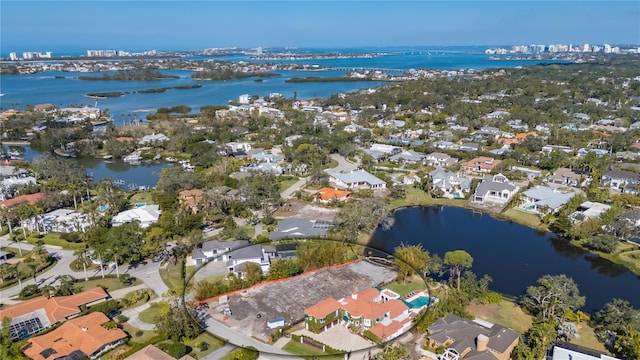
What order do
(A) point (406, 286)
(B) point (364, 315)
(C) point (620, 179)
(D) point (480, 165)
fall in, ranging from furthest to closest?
(D) point (480, 165) < (C) point (620, 179) < (A) point (406, 286) < (B) point (364, 315)

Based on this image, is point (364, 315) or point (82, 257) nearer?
point (364, 315)

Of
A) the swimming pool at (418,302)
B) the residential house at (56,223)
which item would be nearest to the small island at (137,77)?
the residential house at (56,223)

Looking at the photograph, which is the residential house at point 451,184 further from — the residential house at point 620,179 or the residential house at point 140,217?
the residential house at point 140,217

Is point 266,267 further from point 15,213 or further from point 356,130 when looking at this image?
point 356,130

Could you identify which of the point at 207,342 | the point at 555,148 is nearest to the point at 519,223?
the point at 555,148

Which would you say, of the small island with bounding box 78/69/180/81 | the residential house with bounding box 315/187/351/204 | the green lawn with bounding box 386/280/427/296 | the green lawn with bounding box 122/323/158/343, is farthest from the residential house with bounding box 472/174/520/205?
the small island with bounding box 78/69/180/81

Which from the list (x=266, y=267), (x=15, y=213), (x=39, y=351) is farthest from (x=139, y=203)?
(x=39, y=351)

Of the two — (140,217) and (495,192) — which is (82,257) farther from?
(495,192)

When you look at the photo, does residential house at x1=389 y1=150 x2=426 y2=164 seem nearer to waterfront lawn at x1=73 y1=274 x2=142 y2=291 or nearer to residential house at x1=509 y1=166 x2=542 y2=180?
residential house at x1=509 y1=166 x2=542 y2=180
